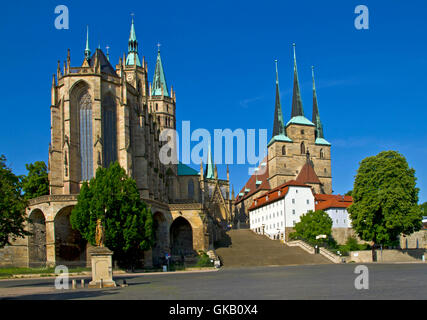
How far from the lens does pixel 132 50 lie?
98.8m

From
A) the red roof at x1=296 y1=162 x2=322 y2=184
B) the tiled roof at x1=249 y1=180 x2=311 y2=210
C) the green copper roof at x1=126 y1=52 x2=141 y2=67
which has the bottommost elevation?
the tiled roof at x1=249 y1=180 x2=311 y2=210

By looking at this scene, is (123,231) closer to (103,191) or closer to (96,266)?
(103,191)

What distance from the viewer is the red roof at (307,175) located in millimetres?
99625

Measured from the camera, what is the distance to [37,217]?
52188 mm

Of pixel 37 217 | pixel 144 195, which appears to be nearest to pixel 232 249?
pixel 144 195

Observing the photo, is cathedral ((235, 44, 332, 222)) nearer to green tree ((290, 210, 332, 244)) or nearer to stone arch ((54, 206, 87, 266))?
green tree ((290, 210, 332, 244))


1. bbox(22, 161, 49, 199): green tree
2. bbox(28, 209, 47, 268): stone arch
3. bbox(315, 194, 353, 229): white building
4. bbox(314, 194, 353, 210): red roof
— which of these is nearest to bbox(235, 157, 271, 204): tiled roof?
bbox(314, 194, 353, 210): red roof

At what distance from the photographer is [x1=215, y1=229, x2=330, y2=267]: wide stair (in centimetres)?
5306

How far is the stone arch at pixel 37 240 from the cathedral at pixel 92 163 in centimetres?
9

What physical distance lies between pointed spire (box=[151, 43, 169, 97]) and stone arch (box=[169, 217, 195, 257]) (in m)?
44.9

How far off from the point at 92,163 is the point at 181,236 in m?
14.1

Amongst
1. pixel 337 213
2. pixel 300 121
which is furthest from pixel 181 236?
pixel 300 121

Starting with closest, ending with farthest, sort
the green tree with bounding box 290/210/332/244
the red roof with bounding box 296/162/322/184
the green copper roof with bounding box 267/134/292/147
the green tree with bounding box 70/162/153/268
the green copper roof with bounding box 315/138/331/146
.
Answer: the green tree with bounding box 70/162/153/268, the green tree with bounding box 290/210/332/244, the red roof with bounding box 296/162/322/184, the green copper roof with bounding box 267/134/292/147, the green copper roof with bounding box 315/138/331/146

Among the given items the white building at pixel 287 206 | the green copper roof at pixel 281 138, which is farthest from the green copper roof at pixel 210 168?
the white building at pixel 287 206
